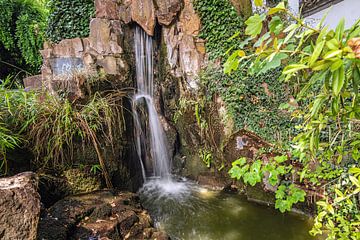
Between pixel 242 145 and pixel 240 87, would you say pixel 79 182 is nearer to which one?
pixel 242 145

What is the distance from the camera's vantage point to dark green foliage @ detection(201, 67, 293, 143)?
3.68m

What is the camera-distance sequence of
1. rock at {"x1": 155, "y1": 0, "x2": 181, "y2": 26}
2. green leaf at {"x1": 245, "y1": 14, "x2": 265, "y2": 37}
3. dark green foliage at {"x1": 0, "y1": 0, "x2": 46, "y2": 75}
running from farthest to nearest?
dark green foliage at {"x1": 0, "y1": 0, "x2": 46, "y2": 75} < rock at {"x1": 155, "y1": 0, "x2": 181, "y2": 26} < green leaf at {"x1": 245, "y1": 14, "x2": 265, "y2": 37}

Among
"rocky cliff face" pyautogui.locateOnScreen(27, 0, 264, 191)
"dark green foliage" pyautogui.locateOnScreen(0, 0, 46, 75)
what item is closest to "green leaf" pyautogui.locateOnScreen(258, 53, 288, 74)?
"rocky cliff face" pyautogui.locateOnScreen(27, 0, 264, 191)

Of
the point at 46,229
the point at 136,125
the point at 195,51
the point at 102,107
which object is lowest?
the point at 46,229

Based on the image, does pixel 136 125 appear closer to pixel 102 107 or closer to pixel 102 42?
pixel 102 107

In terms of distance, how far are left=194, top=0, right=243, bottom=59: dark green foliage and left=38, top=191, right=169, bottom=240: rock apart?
3.28m

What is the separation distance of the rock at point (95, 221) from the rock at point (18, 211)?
1.58ft

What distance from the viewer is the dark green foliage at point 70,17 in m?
5.46

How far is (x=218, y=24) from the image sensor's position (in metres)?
4.50

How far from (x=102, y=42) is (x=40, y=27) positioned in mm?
4708

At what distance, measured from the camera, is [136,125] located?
459 cm

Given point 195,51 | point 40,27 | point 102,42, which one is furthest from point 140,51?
point 40,27

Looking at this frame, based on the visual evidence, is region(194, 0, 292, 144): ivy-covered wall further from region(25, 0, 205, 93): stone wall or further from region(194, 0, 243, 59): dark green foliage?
region(25, 0, 205, 93): stone wall

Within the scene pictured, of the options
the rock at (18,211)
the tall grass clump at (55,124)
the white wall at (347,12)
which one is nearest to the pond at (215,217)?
the tall grass clump at (55,124)
